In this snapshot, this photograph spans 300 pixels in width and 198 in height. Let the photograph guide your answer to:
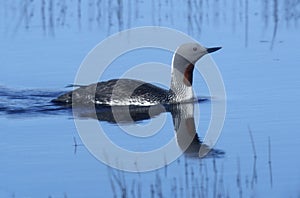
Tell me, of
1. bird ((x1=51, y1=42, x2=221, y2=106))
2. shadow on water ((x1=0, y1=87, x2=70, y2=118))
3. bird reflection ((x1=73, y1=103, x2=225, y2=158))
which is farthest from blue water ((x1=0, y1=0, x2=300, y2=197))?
bird ((x1=51, y1=42, x2=221, y2=106))

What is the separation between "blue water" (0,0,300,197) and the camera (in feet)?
31.8

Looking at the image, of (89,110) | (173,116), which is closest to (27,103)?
(89,110)

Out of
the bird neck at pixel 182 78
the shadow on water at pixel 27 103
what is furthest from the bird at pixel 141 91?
the shadow on water at pixel 27 103

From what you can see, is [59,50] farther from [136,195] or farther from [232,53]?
[136,195]

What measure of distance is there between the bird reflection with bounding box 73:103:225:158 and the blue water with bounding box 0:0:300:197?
0.45 feet

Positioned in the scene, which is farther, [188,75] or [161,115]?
[188,75]

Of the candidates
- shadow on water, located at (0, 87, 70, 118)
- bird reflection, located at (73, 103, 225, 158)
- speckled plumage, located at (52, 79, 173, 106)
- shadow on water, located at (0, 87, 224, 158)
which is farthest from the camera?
speckled plumage, located at (52, 79, 173, 106)

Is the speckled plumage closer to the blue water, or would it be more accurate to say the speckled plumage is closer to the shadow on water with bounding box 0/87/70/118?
the shadow on water with bounding box 0/87/70/118

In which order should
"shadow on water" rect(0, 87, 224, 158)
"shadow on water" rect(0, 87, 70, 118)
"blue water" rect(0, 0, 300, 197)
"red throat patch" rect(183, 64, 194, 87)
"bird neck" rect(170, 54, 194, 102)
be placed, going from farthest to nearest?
1. "red throat patch" rect(183, 64, 194, 87)
2. "bird neck" rect(170, 54, 194, 102)
3. "shadow on water" rect(0, 87, 70, 118)
4. "shadow on water" rect(0, 87, 224, 158)
5. "blue water" rect(0, 0, 300, 197)

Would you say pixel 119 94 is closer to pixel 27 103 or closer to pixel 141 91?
pixel 141 91

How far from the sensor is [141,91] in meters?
13.6

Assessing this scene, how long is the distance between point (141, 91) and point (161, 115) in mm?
670

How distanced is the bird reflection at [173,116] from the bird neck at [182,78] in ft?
0.40

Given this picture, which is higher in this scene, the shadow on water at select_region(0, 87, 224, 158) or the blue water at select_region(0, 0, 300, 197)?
the blue water at select_region(0, 0, 300, 197)
